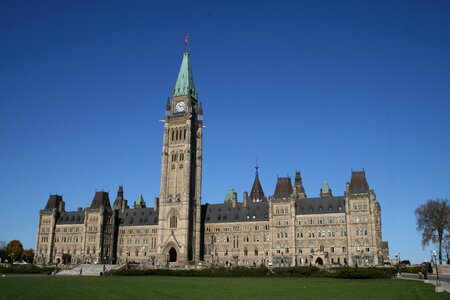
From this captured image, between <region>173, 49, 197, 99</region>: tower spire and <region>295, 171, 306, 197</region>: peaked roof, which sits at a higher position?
<region>173, 49, 197, 99</region>: tower spire

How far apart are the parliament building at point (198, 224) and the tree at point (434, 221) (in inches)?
399

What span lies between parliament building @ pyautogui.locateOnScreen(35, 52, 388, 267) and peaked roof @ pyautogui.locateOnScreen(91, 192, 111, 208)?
0.98 ft

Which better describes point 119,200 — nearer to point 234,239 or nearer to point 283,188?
point 234,239

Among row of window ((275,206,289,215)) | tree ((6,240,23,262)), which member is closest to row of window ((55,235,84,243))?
tree ((6,240,23,262))

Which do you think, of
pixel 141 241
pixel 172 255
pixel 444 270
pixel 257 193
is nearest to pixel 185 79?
pixel 257 193

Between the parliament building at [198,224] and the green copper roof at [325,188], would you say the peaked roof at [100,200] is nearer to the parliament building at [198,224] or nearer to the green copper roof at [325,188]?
the parliament building at [198,224]

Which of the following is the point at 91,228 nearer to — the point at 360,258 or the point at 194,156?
the point at 194,156

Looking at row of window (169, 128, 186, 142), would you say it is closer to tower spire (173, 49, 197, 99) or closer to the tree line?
tower spire (173, 49, 197, 99)

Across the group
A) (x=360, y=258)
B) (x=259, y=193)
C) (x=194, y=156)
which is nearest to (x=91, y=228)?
(x=194, y=156)

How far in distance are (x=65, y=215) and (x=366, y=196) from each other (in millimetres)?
86653

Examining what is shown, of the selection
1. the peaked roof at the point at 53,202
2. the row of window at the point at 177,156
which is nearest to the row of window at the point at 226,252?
the row of window at the point at 177,156

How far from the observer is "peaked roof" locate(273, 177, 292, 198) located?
114 meters

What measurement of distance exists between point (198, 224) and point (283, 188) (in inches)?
940

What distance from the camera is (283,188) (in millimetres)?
114500
